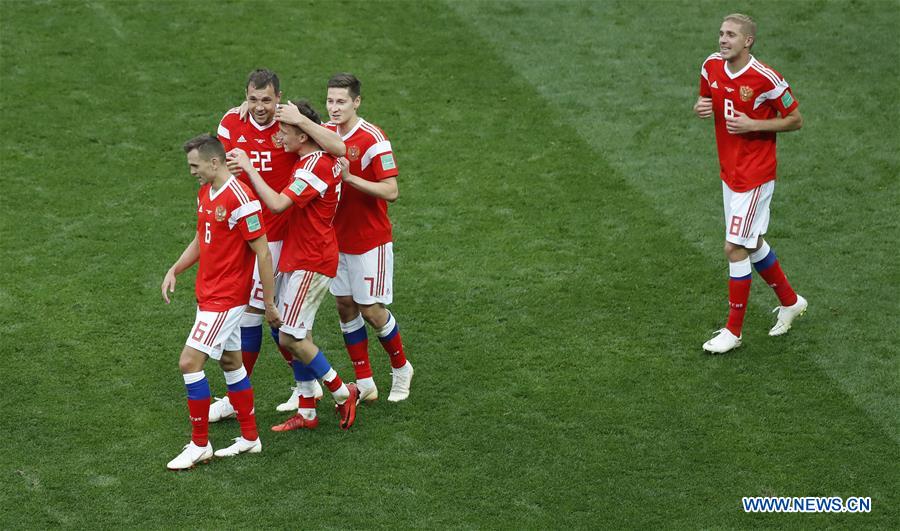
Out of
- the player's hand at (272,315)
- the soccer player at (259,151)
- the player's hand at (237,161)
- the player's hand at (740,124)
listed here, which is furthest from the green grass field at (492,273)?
the player's hand at (237,161)

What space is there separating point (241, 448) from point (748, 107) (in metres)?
4.15

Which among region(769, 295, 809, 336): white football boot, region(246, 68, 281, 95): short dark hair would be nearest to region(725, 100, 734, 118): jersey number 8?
region(769, 295, 809, 336): white football boot

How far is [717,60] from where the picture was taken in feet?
28.9

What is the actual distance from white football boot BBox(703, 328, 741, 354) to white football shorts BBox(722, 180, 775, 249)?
2.09 ft

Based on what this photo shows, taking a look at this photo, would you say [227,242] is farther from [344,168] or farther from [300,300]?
[344,168]

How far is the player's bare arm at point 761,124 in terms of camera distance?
8.55 metres

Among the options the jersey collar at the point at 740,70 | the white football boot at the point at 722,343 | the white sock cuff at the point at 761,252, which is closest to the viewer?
the jersey collar at the point at 740,70

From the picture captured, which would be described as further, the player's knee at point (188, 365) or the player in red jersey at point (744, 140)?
the player in red jersey at point (744, 140)

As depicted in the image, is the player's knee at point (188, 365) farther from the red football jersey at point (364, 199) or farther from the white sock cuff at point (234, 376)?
the red football jersey at point (364, 199)

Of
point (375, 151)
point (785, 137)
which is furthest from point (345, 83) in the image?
point (785, 137)

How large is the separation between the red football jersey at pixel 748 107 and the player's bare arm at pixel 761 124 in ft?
0.26

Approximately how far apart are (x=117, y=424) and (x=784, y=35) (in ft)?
29.1

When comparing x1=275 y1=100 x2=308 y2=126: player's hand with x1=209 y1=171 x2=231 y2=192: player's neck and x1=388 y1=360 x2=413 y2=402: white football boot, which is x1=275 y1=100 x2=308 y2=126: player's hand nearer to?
x1=209 y1=171 x2=231 y2=192: player's neck

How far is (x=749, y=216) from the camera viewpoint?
873 centimetres
